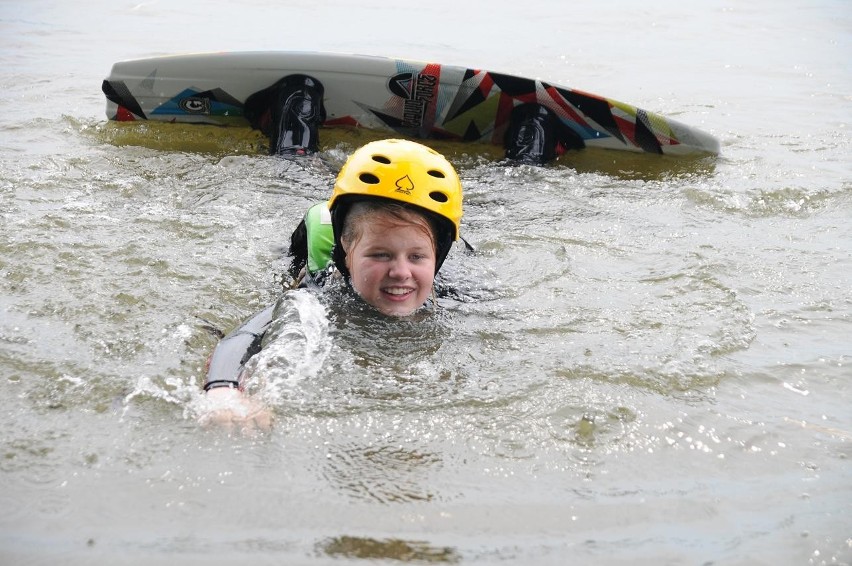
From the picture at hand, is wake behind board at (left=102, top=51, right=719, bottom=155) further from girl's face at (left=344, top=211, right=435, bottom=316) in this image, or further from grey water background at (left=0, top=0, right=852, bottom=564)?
girl's face at (left=344, top=211, right=435, bottom=316)

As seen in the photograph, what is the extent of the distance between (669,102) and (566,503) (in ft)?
24.9

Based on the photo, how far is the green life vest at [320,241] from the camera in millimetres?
4586

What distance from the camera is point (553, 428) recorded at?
128 inches

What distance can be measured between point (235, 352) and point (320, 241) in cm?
121

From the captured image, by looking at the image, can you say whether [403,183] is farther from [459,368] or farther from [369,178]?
[459,368]

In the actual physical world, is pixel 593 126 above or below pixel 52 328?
above

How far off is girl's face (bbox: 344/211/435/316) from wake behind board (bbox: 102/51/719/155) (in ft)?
10.5

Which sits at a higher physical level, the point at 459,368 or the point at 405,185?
the point at 405,185

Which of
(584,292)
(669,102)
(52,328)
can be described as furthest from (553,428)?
(669,102)

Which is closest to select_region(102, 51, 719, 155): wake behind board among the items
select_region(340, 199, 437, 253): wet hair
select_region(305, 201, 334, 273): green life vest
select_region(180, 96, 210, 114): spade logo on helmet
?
select_region(180, 96, 210, 114): spade logo on helmet

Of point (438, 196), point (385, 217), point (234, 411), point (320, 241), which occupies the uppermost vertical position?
point (438, 196)

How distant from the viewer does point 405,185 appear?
4.01m

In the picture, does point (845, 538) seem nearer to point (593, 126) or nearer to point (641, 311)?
point (641, 311)

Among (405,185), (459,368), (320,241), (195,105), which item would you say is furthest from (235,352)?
(195,105)
